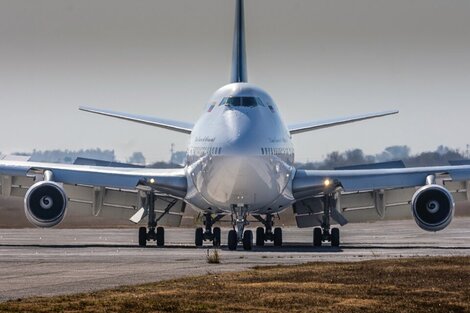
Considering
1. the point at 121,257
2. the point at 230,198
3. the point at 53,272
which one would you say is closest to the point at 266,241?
the point at 230,198

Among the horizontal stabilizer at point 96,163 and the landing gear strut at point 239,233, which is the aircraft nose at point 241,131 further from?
the horizontal stabilizer at point 96,163

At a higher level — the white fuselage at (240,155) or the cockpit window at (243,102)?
the cockpit window at (243,102)

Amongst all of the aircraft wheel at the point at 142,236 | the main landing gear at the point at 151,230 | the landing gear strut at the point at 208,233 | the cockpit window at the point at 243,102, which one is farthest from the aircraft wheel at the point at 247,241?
the aircraft wheel at the point at 142,236

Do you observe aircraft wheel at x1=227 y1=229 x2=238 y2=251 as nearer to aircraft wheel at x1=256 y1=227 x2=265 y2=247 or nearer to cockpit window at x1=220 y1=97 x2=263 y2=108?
cockpit window at x1=220 y1=97 x2=263 y2=108

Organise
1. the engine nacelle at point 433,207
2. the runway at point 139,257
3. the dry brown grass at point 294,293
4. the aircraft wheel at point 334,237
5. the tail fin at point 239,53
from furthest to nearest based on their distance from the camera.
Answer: the tail fin at point 239,53 → the aircraft wheel at point 334,237 → the engine nacelle at point 433,207 → the runway at point 139,257 → the dry brown grass at point 294,293

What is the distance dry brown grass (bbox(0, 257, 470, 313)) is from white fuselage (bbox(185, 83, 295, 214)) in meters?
11.3

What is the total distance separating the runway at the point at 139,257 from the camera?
26516mm

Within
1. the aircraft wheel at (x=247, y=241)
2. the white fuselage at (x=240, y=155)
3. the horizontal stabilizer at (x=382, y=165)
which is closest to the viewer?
the aircraft wheel at (x=247, y=241)

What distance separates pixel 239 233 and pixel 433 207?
674 cm

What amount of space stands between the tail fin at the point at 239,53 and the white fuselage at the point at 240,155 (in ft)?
16.4

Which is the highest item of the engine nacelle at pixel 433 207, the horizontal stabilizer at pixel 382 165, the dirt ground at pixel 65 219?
the horizontal stabilizer at pixel 382 165

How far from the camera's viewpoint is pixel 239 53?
162 feet

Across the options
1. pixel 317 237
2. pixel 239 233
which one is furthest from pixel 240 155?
pixel 317 237

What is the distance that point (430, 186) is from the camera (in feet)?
142
